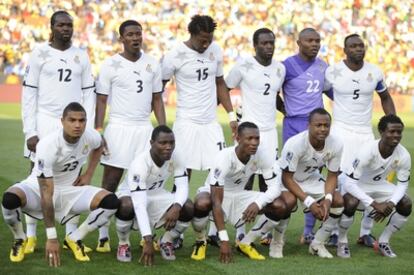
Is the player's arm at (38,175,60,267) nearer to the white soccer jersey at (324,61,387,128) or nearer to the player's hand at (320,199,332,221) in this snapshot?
the player's hand at (320,199,332,221)

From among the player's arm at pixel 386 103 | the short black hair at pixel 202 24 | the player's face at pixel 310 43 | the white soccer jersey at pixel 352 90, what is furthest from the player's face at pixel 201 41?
the player's arm at pixel 386 103

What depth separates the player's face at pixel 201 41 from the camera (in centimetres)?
839

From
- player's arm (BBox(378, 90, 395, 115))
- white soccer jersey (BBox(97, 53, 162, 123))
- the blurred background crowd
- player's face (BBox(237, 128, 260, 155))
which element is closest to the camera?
player's face (BBox(237, 128, 260, 155))

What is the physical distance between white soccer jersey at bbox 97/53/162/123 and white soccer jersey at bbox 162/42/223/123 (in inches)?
14.0

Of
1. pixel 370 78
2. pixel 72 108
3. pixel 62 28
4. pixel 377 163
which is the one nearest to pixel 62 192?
pixel 72 108

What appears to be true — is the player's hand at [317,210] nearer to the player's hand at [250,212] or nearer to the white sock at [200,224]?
the player's hand at [250,212]

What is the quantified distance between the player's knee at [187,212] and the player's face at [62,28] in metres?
1.88

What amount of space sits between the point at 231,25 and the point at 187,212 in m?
26.2

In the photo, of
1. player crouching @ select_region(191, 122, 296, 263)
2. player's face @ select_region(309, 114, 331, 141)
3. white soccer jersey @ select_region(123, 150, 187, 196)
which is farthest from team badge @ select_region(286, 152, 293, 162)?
white soccer jersey @ select_region(123, 150, 187, 196)

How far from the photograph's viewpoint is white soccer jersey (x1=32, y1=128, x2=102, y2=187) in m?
7.37

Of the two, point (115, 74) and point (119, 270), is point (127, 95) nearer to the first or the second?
point (115, 74)

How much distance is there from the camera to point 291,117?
8.92 meters

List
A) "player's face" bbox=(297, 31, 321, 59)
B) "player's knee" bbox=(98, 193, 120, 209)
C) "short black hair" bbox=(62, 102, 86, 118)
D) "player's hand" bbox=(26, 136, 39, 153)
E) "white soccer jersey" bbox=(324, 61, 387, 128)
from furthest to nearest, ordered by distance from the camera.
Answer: "white soccer jersey" bbox=(324, 61, 387, 128) < "player's face" bbox=(297, 31, 321, 59) < "player's hand" bbox=(26, 136, 39, 153) < "player's knee" bbox=(98, 193, 120, 209) < "short black hair" bbox=(62, 102, 86, 118)

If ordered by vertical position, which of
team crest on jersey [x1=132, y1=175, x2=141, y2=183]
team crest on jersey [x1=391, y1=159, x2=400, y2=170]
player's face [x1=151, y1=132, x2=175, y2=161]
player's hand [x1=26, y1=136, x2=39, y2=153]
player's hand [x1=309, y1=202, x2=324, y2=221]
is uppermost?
player's face [x1=151, y1=132, x2=175, y2=161]
